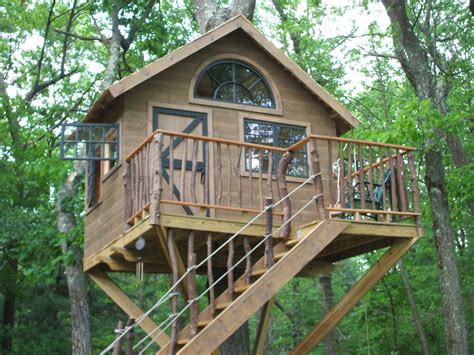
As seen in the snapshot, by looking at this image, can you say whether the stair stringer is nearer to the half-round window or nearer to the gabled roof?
the gabled roof

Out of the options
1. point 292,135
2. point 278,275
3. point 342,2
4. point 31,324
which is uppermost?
point 342,2

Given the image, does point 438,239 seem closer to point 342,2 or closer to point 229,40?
point 229,40

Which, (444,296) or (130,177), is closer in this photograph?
(130,177)

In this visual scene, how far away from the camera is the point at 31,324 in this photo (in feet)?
69.9

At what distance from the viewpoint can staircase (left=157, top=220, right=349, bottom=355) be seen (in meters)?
8.34

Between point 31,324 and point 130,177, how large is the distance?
13186 mm

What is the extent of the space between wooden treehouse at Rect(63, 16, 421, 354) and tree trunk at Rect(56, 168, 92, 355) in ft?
9.12

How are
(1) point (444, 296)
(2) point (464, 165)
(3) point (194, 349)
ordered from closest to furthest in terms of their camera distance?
(3) point (194, 349)
(1) point (444, 296)
(2) point (464, 165)

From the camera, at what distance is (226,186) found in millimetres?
10523

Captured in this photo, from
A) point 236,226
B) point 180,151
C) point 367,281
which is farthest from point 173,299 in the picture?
point 367,281

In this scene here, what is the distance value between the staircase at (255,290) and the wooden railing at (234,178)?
26cm

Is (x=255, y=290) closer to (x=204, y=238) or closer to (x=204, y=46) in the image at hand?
(x=204, y=238)

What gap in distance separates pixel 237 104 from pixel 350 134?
21.4ft

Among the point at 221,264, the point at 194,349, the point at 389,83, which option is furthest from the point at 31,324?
the point at 194,349
